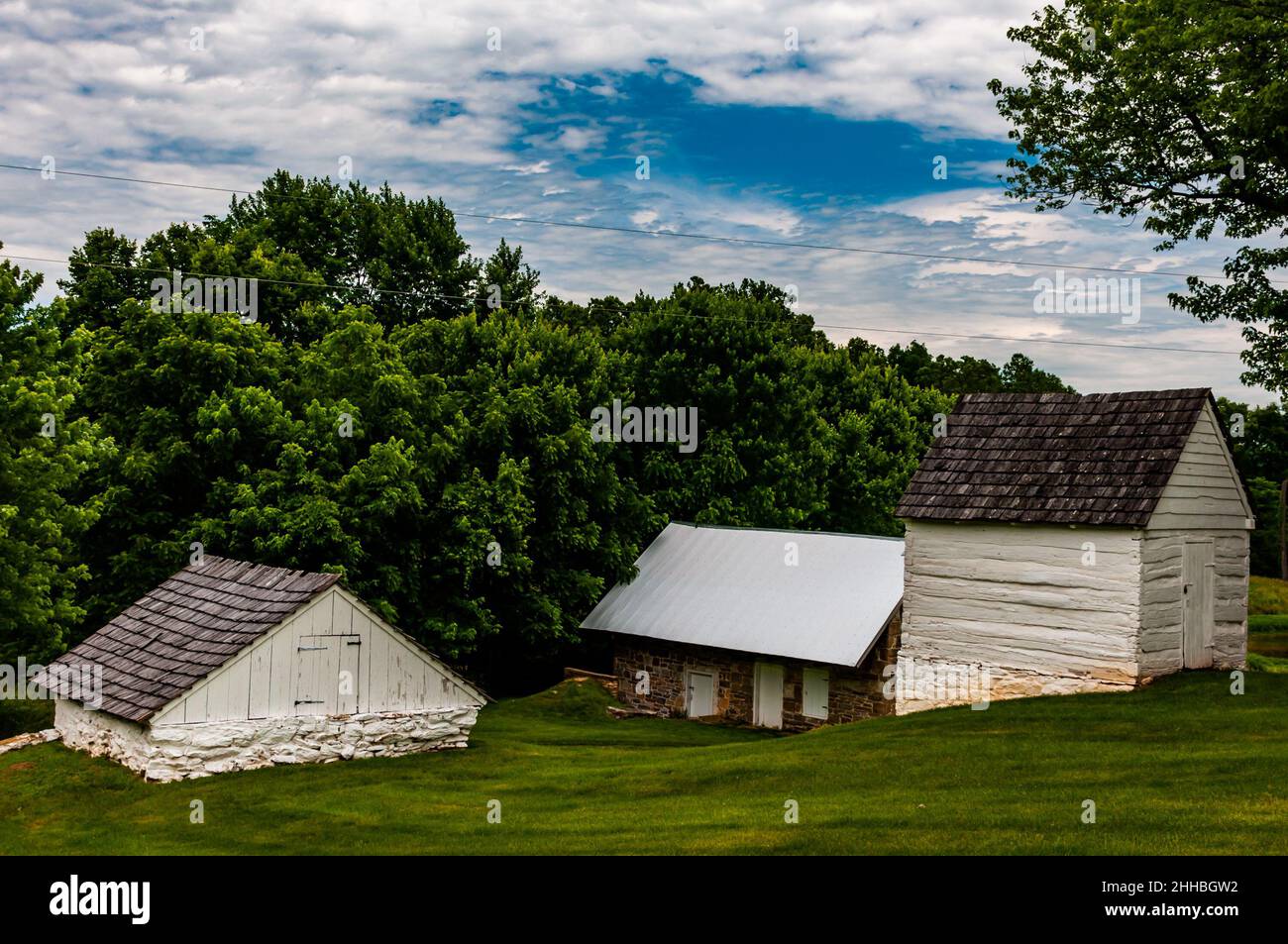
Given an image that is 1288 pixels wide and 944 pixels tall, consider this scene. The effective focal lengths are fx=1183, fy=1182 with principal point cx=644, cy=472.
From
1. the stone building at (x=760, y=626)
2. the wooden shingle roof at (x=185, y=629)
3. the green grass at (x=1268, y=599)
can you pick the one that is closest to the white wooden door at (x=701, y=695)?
the stone building at (x=760, y=626)

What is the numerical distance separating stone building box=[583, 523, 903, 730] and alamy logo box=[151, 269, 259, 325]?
1492 cm

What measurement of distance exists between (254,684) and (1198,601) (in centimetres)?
1869

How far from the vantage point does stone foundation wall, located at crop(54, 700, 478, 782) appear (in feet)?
62.4

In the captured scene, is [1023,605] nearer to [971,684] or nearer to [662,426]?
[971,684]

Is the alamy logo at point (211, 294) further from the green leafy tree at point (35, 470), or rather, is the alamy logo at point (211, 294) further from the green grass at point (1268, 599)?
the green grass at point (1268, 599)

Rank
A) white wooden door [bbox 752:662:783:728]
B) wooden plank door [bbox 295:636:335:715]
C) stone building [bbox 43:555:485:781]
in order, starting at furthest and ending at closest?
white wooden door [bbox 752:662:783:728] → wooden plank door [bbox 295:636:335:715] → stone building [bbox 43:555:485:781]

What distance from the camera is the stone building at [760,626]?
102 ft

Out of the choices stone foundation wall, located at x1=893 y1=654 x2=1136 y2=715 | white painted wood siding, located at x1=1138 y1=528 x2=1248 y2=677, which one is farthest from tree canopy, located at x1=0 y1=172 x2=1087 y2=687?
white painted wood siding, located at x1=1138 y1=528 x2=1248 y2=677

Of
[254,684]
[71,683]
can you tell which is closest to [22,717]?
[71,683]

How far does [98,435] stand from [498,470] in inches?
445

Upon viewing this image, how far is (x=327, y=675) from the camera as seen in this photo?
20.7 m

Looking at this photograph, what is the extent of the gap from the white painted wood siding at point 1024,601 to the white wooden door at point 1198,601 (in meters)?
1.92

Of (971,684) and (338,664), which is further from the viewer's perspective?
(971,684)
